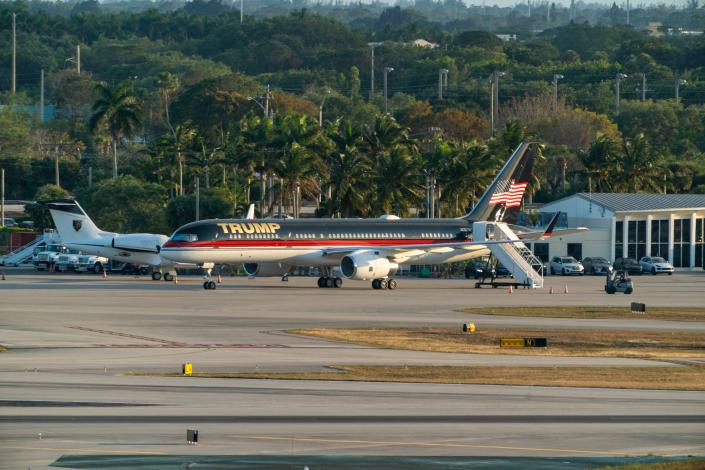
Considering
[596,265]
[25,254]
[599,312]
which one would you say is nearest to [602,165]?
[596,265]

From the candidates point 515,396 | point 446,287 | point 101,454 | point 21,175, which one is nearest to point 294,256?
point 446,287

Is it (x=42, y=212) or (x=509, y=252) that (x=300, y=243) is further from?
(x=42, y=212)

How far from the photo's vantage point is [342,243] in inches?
3088

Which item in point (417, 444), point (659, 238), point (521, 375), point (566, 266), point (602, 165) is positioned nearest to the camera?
point (417, 444)

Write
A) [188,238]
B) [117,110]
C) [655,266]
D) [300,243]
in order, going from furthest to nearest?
[117,110] → [655,266] → [300,243] → [188,238]

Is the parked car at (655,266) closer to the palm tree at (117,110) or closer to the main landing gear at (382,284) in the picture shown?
the main landing gear at (382,284)

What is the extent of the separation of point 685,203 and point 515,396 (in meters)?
80.6

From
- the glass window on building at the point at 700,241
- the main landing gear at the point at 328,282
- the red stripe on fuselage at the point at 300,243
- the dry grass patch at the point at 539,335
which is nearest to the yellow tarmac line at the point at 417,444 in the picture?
the dry grass patch at the point at 539,335

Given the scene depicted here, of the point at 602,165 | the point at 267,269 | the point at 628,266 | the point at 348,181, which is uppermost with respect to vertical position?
the point at 602,165

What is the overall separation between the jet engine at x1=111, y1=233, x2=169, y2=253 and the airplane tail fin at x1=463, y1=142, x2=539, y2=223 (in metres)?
20.6

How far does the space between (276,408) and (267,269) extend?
49.1 meters

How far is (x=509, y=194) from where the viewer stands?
282 feet

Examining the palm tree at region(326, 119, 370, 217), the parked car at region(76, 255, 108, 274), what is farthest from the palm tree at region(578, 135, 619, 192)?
the parked car at region(76, 255, 108, 274)

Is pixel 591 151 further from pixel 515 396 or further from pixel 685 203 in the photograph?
pixel 515 396
